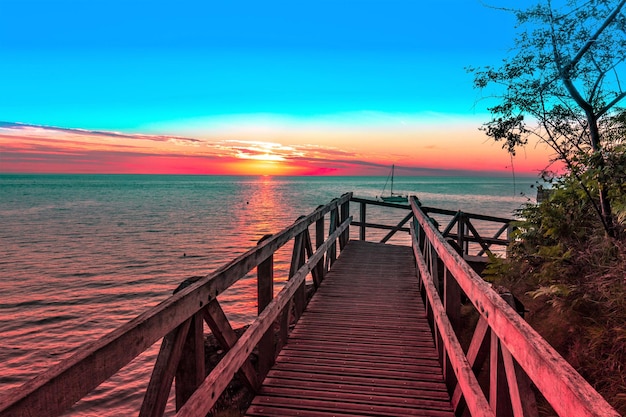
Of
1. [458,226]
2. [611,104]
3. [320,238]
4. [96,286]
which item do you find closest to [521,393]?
[611,104]

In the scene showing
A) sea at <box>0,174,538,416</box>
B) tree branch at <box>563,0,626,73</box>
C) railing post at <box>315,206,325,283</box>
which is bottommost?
sea at <box>0,174,538,416</box>

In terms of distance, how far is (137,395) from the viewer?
26.2ft

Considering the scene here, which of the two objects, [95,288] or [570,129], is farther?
[95,288]

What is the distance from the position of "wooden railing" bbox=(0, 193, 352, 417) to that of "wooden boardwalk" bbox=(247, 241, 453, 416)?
14.1 inches

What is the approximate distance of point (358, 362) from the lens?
4.53 meters

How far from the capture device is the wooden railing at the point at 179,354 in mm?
1332

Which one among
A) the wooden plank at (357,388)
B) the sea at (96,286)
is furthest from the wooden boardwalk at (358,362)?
the sea at (96,286)

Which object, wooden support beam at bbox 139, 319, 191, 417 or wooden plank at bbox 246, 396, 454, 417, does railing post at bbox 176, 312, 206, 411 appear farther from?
wooden plank at bbox 246, 396, 454, 417

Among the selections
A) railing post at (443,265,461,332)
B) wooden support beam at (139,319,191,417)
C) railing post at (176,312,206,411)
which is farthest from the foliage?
wooden support beam at (139,319,191,417)

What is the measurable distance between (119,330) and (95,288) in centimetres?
1538

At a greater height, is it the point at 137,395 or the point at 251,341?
the point at 251,341

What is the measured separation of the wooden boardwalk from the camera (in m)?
3.60

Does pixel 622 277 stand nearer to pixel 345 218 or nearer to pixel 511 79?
pixel 511 79

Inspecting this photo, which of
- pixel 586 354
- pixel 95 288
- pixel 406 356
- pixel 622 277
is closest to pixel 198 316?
pixel 406 356
